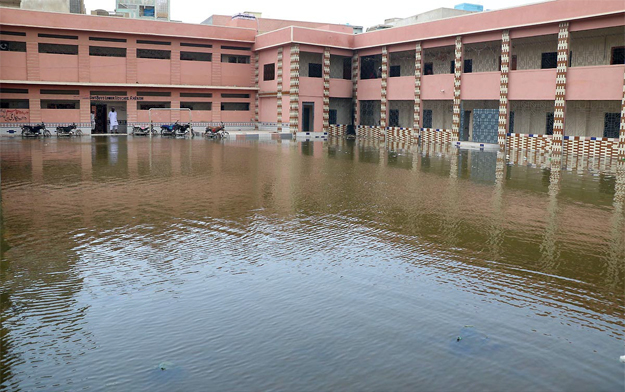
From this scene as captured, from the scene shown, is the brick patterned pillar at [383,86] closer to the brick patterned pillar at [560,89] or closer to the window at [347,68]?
the window at [347,68]

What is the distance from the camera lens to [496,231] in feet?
30.7

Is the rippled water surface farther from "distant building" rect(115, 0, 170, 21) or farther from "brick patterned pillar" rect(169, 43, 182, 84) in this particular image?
"distant building" rect(115, 0, 170, 21)

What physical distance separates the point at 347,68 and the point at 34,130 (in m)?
21.3

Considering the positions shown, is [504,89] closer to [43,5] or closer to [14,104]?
[14,104]

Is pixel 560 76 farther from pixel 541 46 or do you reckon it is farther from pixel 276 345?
pixel 276 345

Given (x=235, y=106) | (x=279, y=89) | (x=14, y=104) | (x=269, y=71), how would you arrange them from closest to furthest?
(x=14, y=104), (x=279, y=89), (x=269, y=71), (x=235, y=106)

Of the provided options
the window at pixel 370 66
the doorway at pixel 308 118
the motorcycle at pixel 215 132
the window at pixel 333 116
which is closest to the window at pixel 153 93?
the motorcycle at pixel 215 132

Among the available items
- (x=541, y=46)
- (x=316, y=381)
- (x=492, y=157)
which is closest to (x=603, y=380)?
(x=316, y=381)

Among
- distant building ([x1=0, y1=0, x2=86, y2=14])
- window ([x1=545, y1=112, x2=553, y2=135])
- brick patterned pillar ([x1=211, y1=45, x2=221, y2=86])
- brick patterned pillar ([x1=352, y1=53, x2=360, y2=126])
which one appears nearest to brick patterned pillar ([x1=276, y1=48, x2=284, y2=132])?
brick patterned pillar ([x1=211, y1=45, x2=221, y2=86])

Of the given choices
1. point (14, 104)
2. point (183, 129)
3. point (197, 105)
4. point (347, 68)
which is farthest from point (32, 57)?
point (347, 68)

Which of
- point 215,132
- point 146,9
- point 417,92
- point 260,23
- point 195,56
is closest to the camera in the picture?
point 215,132

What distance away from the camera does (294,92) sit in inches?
1563

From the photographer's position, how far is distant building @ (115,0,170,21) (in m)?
52.8

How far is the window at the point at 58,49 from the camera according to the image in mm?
→ 37875
